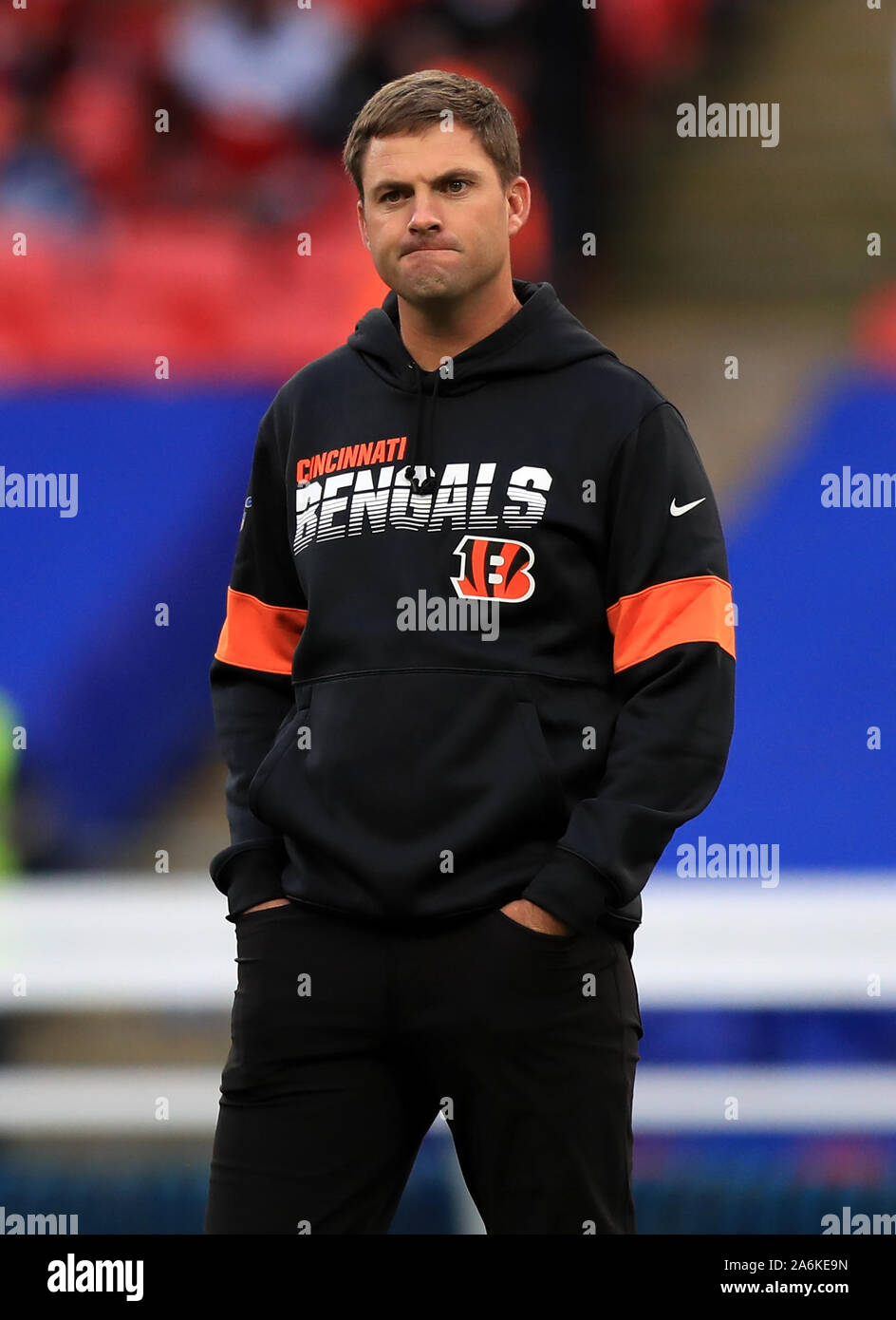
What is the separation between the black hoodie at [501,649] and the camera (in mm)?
1639

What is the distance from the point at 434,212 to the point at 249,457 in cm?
171

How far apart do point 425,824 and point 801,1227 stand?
6.58 ft

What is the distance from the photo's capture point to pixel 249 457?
132 inches

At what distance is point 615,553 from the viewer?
67.6 inches

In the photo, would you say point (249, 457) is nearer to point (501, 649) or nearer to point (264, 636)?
point (264, 636)

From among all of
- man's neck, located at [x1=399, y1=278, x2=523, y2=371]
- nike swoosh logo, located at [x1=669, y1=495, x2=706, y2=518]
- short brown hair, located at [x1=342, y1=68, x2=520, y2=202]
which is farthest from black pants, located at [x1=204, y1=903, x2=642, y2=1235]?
short brown hair, located at [x1=342, y1=68, x2=520, y2=202]

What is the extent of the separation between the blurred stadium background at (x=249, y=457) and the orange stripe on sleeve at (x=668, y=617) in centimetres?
160

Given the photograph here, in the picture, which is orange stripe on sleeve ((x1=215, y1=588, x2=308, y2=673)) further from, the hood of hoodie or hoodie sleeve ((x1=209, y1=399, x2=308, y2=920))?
the hood of hoodie

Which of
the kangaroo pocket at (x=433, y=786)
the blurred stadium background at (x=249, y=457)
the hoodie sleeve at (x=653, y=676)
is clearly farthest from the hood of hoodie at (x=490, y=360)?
the blurred stadium background at (x=249, y=457)

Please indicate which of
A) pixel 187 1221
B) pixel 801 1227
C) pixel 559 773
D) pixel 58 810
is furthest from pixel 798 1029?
pixel 559 773

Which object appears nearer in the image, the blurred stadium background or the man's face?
the man's face

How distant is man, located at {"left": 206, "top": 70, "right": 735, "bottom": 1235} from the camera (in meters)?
1.64

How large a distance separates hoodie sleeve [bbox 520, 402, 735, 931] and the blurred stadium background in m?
1.58
